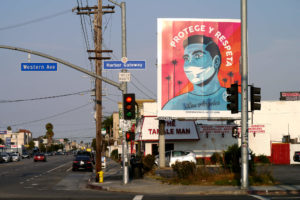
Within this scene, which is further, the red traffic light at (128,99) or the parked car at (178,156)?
the parked car at (178,156)

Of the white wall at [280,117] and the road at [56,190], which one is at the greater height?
the white wall at [280,117]

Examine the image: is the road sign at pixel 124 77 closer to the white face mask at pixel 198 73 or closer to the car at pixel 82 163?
the white face mask at pixel 198 73

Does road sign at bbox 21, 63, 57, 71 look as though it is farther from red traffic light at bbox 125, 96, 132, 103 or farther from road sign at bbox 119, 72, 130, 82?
red traffic light at bbox 125, 96, 132, 103

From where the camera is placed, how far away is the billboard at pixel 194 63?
1427 inches

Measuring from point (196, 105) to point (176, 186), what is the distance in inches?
531

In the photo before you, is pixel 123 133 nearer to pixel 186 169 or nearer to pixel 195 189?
pixel 186 169

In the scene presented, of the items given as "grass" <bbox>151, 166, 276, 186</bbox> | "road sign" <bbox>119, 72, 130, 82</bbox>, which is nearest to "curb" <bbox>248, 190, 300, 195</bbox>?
"grass" <bbox>151, 166, 276, 186</bbox>

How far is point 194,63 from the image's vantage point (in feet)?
119

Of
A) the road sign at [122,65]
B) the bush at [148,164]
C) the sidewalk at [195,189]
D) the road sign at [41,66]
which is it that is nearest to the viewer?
the sidewalk at [195,189]

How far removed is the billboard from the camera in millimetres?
36250

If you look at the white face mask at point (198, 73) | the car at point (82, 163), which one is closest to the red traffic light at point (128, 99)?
the white face mask at point (198, 73)

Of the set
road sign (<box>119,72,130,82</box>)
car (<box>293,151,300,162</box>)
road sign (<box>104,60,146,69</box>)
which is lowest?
car (<box>293,151,300,162</box>)

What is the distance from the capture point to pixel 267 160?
46.7m

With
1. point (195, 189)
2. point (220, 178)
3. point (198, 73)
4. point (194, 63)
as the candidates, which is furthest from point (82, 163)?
point (195, 189)
